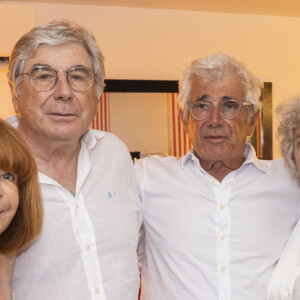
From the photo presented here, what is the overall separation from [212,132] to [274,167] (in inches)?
13.5

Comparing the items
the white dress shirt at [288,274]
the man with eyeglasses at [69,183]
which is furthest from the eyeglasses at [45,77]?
the white dress shirt at [288,274]

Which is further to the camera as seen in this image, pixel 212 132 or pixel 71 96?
pixel 212 132

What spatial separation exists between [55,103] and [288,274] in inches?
44.6

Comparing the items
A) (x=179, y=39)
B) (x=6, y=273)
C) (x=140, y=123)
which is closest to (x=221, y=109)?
(x=6, y=273)

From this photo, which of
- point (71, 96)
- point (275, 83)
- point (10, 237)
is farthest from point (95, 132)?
point (275, 83)

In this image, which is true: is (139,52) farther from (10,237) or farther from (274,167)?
(10,237)

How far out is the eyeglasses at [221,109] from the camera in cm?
211

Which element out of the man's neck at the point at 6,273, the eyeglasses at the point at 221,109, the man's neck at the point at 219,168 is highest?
the eyeglasses at the point at 221,109

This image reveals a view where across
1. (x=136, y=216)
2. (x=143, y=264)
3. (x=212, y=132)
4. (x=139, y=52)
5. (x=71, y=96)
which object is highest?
(x=139, y=52)

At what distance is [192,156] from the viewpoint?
211cm

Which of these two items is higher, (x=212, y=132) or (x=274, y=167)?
(x=212, y=132)

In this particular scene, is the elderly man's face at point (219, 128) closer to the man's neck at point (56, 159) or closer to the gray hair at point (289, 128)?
the gray hair at point (289, 128)

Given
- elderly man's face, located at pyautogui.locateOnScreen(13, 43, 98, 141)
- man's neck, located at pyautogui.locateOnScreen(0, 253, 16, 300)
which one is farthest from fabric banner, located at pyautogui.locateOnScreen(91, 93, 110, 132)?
man's neck, located at pyautogui.locateOnScreen(0, 253, 16, 300)

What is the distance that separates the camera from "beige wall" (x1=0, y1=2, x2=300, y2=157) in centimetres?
455
